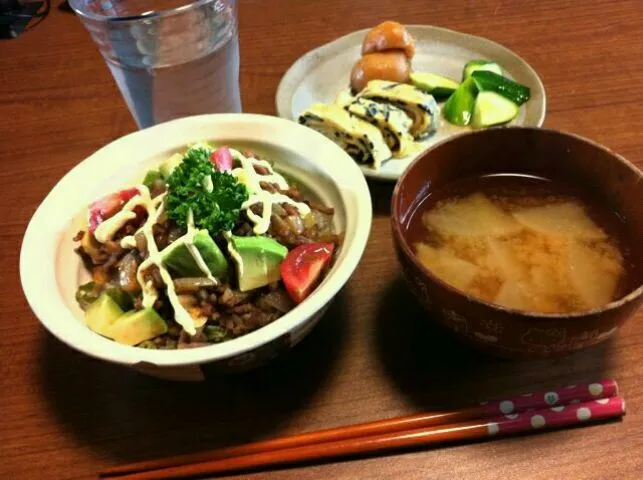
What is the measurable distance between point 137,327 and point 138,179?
43cm

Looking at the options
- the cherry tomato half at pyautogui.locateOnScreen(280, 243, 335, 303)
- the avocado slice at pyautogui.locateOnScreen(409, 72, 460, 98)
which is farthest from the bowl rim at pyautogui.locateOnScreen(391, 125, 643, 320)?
the avocado slice at pyautogui.locateOnScreen(409, 72, 460, 98)

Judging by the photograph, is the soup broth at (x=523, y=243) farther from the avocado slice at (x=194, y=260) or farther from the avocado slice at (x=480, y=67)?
the avocado slice at (x=480, y=67)

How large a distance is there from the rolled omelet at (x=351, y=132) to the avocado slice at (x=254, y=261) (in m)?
0.48

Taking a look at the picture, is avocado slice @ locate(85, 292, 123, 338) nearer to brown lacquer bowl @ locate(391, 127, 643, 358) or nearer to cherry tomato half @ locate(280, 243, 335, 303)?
cherry tomato half @ locate(280, 243, 335, 303)

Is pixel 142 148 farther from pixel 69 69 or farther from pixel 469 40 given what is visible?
pixel 469 40

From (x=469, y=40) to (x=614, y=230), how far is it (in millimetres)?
983

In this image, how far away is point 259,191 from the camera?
116cm

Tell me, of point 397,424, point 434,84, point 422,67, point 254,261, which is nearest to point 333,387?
point 397,424

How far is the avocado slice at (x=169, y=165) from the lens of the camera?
1222 mm

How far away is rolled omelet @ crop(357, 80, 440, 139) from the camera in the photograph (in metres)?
1.56

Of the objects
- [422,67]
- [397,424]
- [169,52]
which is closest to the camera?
[397,424]

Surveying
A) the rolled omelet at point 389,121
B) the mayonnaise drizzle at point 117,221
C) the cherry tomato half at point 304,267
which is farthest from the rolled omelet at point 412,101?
the mayonnaise drizzle at point 117,221

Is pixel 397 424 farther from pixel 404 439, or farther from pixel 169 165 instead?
pixel 169 165

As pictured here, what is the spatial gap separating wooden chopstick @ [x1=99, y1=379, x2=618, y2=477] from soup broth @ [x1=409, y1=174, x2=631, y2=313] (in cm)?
15
